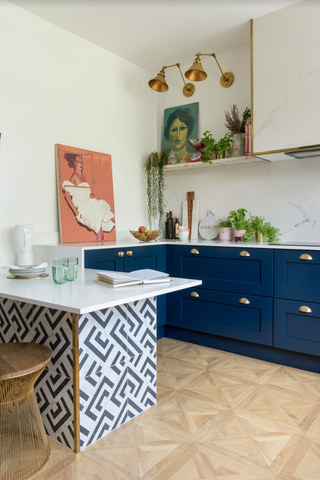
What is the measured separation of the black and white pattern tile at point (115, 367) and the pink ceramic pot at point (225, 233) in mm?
1495

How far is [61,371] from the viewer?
172 centimetres

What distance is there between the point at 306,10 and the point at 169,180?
6.37 feet

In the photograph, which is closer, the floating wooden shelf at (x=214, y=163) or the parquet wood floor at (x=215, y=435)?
the parquet wood floor at (x=215, y=435)

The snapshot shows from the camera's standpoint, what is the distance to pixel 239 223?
3.21 m

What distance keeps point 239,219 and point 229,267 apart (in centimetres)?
49

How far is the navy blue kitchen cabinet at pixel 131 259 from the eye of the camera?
2.72m

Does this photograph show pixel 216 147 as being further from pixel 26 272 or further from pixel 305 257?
pixel 26 272

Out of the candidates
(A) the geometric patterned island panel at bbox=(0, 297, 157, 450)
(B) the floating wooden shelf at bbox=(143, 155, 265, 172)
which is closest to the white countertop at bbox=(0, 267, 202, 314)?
(A) the geometric patterned island panel at bbox=(0, 297, 157, 450)

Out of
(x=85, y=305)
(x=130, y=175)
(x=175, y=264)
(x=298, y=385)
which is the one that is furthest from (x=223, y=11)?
(x=298, y=385)

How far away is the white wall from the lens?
106 inches

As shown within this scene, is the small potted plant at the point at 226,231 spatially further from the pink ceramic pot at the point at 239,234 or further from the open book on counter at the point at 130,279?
the open book on counter at the point at 130,279

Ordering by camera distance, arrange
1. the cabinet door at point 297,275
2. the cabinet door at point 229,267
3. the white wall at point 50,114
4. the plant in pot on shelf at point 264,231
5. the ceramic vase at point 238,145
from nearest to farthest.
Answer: the cabinet door at point 297,275, the white wall at point 50,114, the cabinet door at point 229,267, the plant in pot on shelf at point 264,231, the ceramic vase at point 238,145

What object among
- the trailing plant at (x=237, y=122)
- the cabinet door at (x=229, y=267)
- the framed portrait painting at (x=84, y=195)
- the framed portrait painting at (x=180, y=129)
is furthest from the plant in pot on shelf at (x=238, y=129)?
the framed portrait painting at (x=84, y=195)

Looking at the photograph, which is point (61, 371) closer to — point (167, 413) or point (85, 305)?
point (85, 305)
